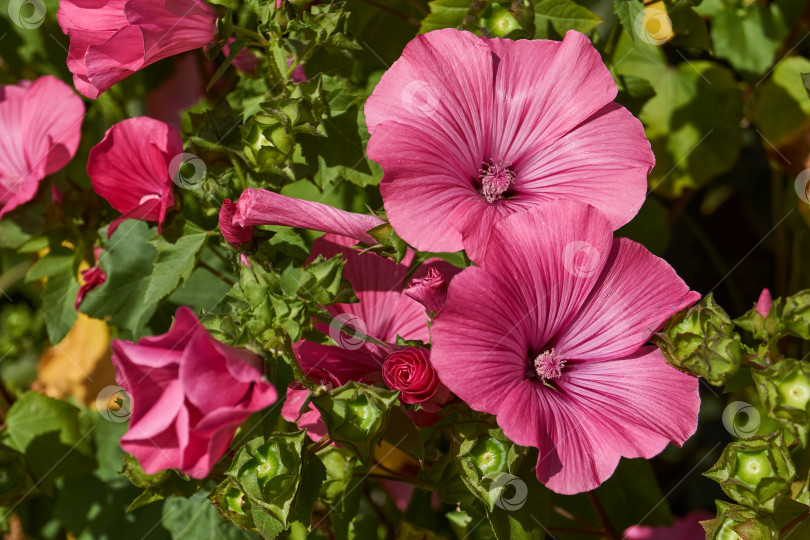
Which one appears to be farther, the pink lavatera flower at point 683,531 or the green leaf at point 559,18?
the pink lavatera flower at point 683,531

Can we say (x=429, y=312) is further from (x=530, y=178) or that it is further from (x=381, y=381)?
(x=530, y=178)

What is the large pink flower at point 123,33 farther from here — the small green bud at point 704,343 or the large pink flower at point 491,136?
the small green bud at point 704,343

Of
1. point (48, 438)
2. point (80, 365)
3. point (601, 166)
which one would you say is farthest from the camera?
point (80, 365)

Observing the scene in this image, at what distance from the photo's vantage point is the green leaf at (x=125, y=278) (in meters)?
1.43

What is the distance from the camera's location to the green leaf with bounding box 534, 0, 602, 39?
1.26 metres

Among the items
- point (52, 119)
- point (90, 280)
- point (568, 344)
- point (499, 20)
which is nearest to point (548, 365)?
point (568, 344)

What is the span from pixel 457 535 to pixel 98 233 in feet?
2.88

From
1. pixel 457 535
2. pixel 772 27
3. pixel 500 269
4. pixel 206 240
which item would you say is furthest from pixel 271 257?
pixel 772 27

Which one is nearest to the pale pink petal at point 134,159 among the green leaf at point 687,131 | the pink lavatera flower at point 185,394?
the pink lavatera flower at point 185,394

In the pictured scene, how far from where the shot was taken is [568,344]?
107cm

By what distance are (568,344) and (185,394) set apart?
0.52 m

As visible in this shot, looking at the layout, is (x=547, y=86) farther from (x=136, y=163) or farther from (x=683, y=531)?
(x=683, y=531)

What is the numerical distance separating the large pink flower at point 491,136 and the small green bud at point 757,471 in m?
0.32

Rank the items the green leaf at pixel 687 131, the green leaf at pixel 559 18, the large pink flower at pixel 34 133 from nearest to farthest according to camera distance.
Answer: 1. the green leaf at pixel 559 18
2. the large pink flower at pixel 34 133
3. the green leaf at pixel 687 131
